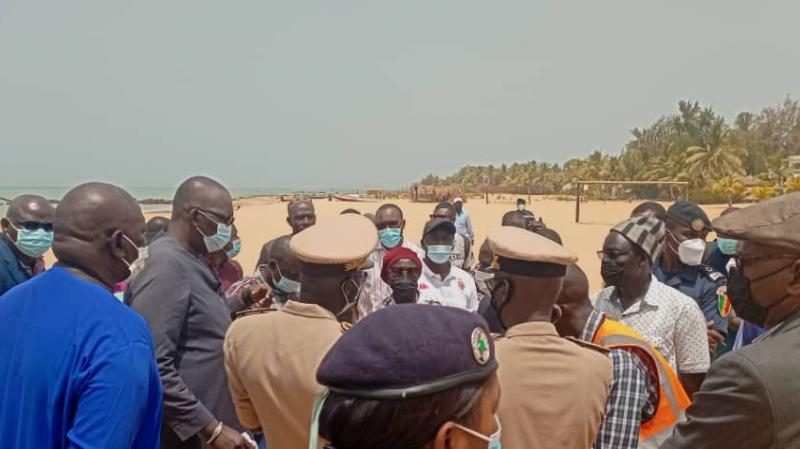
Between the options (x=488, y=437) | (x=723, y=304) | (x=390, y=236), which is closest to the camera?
(x=488, y=437)

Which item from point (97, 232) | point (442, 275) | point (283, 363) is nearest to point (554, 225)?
point (442, 275)

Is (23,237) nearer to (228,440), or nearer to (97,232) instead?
(228,440)

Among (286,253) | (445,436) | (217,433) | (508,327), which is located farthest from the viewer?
(286,253)

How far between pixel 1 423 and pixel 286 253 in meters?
2.32

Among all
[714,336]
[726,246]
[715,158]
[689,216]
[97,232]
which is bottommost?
[714,336]

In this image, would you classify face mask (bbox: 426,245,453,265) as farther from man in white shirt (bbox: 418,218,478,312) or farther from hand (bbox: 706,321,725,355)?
hand (bbox: 706,321,725,355)

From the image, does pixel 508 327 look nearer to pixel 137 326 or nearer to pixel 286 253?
pixel 137 326

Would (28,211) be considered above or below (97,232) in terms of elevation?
below

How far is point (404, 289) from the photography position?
4.82m

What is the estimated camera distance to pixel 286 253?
4273mm

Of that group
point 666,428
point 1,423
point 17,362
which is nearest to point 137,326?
point 17,362

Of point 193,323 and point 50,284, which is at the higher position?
point 50,284

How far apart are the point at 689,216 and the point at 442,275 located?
206 centimetres

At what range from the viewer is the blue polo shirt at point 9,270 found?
16.4 feet
